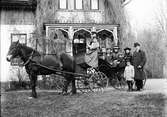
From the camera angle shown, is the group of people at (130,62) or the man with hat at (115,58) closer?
the group of people at (130,62)

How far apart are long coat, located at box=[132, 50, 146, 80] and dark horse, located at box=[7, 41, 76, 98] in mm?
2853

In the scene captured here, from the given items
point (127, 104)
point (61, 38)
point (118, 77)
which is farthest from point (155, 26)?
point (127, 104)

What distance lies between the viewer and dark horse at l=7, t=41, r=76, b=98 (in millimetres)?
10498

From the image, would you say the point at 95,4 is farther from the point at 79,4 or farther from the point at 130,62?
the point at 130,62

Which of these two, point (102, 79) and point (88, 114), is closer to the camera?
point (88, 114)

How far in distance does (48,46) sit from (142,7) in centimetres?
1628

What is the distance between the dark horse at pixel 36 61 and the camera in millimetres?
10498

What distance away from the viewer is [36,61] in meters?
10.8

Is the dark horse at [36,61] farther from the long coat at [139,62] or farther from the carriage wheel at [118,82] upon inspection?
the long coat at [139,62]

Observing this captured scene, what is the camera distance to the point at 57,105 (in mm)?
8781

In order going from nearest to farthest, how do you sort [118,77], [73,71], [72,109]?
[72,109] < [73,71] < [118,77]

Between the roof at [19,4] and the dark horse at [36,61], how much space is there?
25.7 ft

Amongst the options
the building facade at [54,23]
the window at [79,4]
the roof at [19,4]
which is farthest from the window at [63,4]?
the roof at [19,4]

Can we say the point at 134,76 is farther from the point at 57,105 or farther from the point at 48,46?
the point at 48,46
